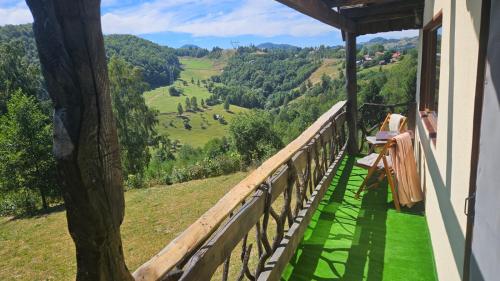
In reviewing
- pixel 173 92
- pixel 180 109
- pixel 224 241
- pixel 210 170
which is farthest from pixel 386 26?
pixel 173 92

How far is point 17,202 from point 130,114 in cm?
949

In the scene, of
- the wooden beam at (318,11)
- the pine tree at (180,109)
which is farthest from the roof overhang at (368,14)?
the pine tree at (180,109)

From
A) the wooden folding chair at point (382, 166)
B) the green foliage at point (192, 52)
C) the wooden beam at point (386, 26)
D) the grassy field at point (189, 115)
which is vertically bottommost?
the grassy field at point (189, 115)

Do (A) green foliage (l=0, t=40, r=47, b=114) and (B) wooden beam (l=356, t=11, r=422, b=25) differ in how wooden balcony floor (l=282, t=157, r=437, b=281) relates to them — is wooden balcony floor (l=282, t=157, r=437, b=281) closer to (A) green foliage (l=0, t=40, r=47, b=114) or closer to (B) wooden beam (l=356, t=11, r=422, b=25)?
(B) wooden beam (l=356, t=11, r=422, b=25)

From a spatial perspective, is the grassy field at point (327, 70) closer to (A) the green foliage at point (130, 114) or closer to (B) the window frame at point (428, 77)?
(A) the green foliage at point (130, 114)

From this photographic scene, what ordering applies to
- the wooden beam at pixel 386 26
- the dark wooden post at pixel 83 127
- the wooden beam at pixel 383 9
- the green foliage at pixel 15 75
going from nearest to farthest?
the dark wooden post at pixel 83 127
the wooden beam at pixel 383 9
the wooden beam at pixel 386 26
the green foliage at pixel 15 75

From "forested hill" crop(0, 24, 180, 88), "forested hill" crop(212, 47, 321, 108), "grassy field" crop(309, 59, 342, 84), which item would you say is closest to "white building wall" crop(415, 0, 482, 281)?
"forested hill" crop(0, 24, 180, 88)

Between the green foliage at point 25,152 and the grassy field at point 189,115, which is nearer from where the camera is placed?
the green foliage at point 25,152

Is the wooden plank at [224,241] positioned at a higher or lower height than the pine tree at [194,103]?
higher

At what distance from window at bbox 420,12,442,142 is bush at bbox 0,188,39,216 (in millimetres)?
19444

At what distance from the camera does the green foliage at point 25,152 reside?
63.0 feet

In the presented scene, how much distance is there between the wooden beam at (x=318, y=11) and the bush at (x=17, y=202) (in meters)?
18.9

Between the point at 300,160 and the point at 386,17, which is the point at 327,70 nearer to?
the point at 386,17

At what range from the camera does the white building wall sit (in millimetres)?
1825
